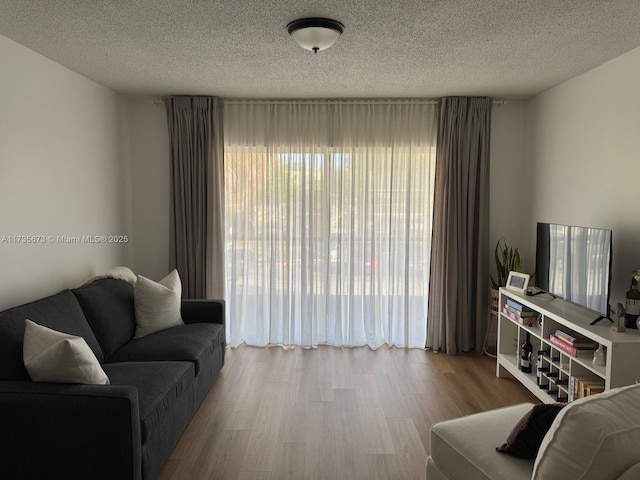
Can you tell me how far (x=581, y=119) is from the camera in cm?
367

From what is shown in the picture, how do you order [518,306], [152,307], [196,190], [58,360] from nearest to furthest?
1. [58,360]
2. [152,307]
3. [518,306]
4. [196,190]

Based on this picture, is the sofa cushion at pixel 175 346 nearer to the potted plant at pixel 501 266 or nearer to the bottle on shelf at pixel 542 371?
the bottle on shelf at pixel 542 371

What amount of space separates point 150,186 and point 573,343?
13.1 feet

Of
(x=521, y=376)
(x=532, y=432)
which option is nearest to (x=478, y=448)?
(x=532, y=432)

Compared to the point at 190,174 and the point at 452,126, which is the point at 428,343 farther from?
the point at 190,174

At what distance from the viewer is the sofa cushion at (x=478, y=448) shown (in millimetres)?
1807

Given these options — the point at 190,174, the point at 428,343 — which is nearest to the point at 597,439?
the point at 428,343

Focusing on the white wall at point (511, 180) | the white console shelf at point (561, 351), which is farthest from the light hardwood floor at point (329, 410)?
the white wall at point (511, 180)

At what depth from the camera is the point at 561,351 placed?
313 cm

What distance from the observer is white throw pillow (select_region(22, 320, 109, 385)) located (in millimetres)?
2256

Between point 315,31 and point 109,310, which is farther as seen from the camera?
point 109,310

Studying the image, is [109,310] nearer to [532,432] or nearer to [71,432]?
[71,432]

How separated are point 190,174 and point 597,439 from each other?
4.01 m

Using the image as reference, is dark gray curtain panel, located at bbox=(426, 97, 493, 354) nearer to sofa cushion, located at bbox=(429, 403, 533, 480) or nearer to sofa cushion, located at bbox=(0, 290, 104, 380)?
sofa cushion, located at bbox=(429, 403, 533, 480)
